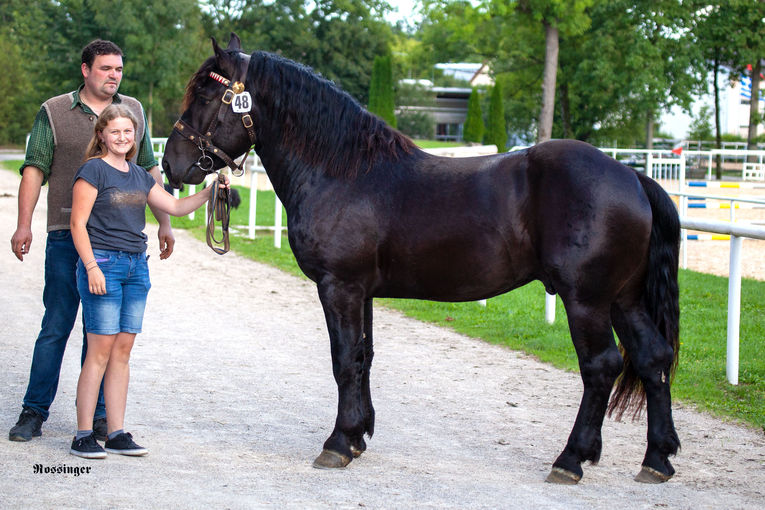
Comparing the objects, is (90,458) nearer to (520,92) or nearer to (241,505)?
(241,505)

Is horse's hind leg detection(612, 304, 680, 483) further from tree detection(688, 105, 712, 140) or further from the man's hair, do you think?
tree detection(688, 105, 712, 140)

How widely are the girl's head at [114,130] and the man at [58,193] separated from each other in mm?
310

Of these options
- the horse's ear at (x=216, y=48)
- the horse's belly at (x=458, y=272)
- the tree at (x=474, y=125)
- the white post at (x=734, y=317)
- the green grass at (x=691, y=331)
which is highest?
the tree at (x=474, y=125)

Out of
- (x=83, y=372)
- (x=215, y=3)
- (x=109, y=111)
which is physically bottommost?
(x=83, y=372)

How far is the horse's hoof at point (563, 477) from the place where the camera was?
12.6 ft

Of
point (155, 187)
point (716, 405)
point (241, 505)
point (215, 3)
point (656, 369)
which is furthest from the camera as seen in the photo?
point (215, 3)

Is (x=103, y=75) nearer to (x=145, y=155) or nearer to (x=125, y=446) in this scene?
(x=145, y=155)

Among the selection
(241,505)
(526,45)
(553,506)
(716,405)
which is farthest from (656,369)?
(526,45)

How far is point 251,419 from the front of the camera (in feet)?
15.8

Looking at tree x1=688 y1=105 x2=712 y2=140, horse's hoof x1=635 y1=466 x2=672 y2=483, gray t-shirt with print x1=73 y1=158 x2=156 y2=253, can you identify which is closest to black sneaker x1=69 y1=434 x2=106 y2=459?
gray t-shirt with print x1=73 y1=158 x2=156 y2=253

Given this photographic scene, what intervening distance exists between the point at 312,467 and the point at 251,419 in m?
0.86

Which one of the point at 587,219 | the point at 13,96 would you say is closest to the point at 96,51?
the point at 587,219

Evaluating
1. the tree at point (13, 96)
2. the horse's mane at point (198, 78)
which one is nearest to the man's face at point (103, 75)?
the horse's mane at point (198, 78)

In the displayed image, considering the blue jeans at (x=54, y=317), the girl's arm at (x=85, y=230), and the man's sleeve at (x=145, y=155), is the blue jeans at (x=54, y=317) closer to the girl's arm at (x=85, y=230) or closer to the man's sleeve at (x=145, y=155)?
the girl's arm at (x=85, y=230)
